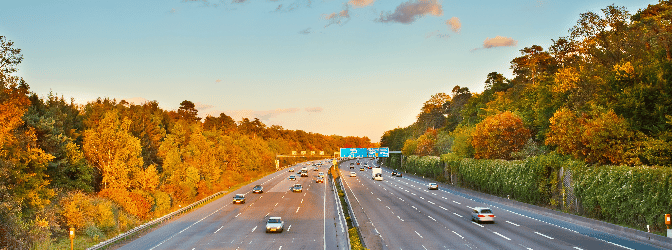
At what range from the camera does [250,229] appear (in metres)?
40.5

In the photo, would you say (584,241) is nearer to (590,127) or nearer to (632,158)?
(632,158)

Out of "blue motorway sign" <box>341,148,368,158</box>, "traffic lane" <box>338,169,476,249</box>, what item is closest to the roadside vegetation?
"traffic lane" <box>338,169,476,249</box>

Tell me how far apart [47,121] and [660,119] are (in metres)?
56.8

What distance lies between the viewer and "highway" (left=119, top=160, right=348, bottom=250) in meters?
33.0

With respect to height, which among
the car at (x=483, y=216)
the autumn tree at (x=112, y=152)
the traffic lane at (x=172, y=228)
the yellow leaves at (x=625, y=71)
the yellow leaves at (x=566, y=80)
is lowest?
the traffic lane at (x=172, y=228)

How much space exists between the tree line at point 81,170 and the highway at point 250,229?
6304mm

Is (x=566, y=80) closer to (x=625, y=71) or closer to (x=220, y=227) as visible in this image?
(x=625, y=71)

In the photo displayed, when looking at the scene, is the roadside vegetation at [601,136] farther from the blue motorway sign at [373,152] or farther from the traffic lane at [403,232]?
the blue motorway sign at [373,152]

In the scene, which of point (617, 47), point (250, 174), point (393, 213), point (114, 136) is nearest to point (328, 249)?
point (393, 213)

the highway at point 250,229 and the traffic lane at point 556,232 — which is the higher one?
the traffic lane at point 556,232

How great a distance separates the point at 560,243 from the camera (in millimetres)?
28188

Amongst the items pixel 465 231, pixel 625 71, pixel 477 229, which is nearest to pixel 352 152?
pixel 625 71

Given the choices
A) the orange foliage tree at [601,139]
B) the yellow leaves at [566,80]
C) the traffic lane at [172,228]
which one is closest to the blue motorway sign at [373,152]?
the traffic lane at [172,228]

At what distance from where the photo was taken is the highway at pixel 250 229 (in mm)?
32969
